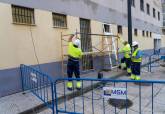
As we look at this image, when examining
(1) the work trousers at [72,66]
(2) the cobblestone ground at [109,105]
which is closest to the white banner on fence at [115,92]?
(2) the cobblestone ground at [109,105]

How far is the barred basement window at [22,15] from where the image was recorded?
26.2 feet

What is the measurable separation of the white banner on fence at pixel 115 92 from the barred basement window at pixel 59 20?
553 centimetres

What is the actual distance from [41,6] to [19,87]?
3062 millimetres

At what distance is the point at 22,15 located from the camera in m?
8.23

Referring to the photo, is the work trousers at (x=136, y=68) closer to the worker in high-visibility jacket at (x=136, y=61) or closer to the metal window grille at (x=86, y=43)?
the worker in high-visibility jacket at (x=136, y=61)

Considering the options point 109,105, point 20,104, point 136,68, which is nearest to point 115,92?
point 109,105

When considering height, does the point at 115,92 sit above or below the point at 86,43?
below

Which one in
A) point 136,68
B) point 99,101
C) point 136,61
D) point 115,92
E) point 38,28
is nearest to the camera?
point 115,92

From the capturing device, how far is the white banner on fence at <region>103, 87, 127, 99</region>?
4672 mm

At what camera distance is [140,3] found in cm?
2238

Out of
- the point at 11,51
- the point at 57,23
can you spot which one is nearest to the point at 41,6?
the point at 57,23

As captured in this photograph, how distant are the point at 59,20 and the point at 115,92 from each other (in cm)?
607

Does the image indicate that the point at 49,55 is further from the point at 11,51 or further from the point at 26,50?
the point at 11,51

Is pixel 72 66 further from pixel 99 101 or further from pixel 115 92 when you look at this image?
pixel 115 92
